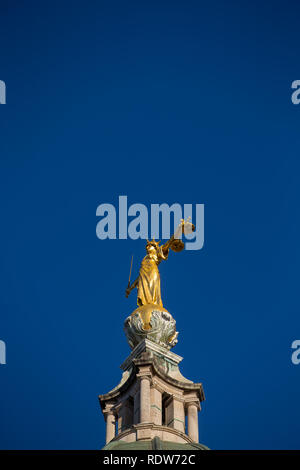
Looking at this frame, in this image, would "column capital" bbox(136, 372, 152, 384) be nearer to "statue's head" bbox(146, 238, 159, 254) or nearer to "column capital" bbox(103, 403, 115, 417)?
"column capital" bbox(103, 403, 115, 417)

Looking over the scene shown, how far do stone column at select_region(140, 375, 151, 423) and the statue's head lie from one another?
10.6 metres

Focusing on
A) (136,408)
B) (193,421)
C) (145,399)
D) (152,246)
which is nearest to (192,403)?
(193,421)

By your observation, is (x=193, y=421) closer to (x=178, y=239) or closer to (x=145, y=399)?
(x=145, y=399)

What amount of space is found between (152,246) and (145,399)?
12.7m

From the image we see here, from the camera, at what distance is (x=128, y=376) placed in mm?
61250

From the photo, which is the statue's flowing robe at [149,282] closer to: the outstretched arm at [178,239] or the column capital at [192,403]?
the outstretched arm at [178,239]

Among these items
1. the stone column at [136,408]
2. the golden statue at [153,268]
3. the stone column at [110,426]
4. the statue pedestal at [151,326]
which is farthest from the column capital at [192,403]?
the golden statue at [153,268]

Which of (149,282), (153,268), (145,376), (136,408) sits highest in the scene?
(153,268)

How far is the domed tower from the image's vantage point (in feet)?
183

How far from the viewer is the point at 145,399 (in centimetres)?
5791

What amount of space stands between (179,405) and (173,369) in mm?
3021
